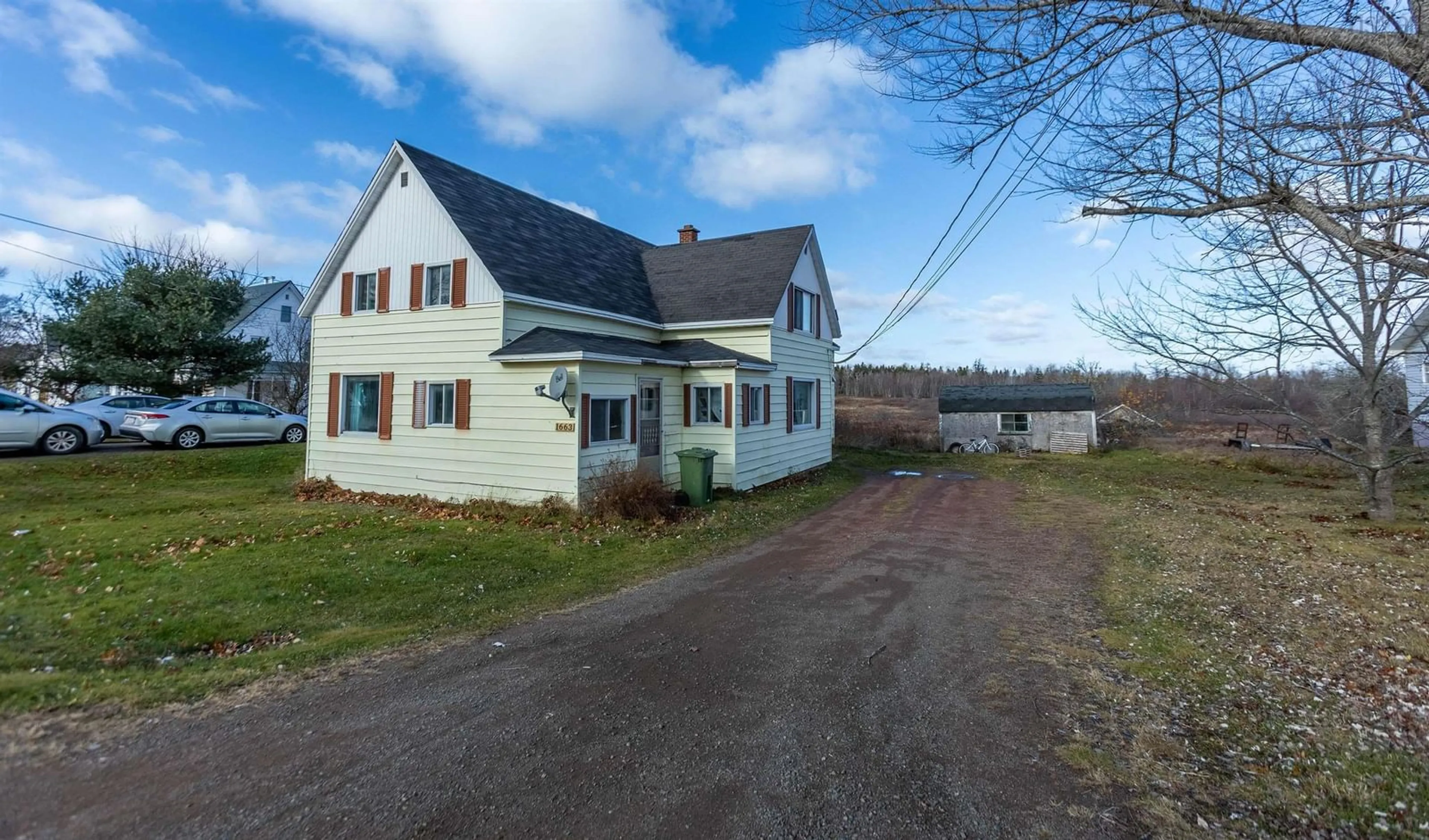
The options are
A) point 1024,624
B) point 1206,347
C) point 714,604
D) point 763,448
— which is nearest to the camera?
point 1024,624

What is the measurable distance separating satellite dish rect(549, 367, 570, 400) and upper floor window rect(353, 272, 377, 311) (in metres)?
5.95

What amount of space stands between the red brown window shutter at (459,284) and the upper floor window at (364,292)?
2630 millimetres

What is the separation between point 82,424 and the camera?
1570cm

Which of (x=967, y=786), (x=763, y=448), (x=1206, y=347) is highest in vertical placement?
(x=1206, y=347)

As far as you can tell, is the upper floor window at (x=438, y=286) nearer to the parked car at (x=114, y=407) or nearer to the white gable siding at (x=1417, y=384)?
the parked car at (x=114, y=407)

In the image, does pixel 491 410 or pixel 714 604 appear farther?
pixel 491 410

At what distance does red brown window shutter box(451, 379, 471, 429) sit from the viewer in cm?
1238

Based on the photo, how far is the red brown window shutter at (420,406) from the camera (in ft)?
42.6

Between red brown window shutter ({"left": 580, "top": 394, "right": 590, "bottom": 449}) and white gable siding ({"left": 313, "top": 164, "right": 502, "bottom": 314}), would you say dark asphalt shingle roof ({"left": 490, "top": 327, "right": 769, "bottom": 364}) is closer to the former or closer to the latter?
red brown window shutter ({"left": 580, "top": 394, "right": 590, "bottom": 449})

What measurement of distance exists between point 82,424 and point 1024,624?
21459 millimetres

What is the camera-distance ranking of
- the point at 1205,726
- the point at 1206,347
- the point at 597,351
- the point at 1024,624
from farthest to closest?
the point at 597,351 → the point at 1206,347 → the point at 1024,624 → the point at 1205,726

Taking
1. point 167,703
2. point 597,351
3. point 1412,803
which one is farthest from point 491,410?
point 1412,803

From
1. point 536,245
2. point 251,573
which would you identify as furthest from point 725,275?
point 251,573

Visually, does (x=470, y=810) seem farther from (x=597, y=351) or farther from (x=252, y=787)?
(x=597, y=351)
